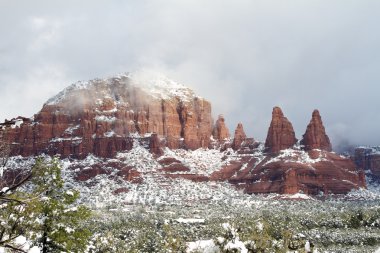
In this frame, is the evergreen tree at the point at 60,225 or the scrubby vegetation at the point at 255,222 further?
the scrubby vegetation at the point at 255,222

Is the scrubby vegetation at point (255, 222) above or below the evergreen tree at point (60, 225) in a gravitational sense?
below

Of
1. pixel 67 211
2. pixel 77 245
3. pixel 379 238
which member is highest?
pixel 67 211

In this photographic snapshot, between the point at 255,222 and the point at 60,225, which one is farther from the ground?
the point at 60,225

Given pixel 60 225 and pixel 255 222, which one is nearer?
pixel 60 225

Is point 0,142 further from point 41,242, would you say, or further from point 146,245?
point 146,245

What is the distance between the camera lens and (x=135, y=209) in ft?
595

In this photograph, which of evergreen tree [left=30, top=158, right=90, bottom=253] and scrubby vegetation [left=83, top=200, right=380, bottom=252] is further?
scrubby vegetation [left=83, top=200, right=380, bottom=252]

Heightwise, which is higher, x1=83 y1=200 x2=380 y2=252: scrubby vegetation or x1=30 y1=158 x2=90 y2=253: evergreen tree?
x1=30 y1=158 x2=90 y2=253: evergreen tree

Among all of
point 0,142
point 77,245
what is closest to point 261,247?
point 77,245

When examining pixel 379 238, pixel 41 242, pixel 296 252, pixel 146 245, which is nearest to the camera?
pixel 296 252

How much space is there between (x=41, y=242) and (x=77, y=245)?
1.96m

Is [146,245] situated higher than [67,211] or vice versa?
[67,211]

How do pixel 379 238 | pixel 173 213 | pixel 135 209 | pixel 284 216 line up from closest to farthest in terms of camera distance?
pixel 379 238
pixel 284 216
pixel 173 213
pixel 135 209

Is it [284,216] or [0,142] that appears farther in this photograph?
[284,216]
